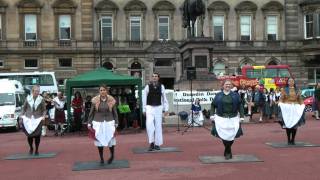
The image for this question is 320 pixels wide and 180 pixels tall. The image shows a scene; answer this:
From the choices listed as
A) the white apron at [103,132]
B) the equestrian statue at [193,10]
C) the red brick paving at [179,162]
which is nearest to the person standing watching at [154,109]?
the red brick paving at [179,162]

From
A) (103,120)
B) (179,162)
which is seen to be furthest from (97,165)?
(179,162)

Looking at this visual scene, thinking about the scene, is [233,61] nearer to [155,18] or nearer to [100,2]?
[155,18]

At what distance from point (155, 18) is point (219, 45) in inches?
253

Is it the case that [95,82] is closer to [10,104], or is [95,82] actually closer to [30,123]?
[10,104]

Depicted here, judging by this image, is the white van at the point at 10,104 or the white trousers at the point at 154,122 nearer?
the white trousers at the point at 154,122

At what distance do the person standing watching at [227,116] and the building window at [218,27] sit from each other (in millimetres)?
42232

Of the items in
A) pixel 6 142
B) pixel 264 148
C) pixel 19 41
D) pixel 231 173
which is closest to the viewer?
pixel 231 173

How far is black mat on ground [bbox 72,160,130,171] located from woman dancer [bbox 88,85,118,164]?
202mm

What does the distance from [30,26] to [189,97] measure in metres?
28.6

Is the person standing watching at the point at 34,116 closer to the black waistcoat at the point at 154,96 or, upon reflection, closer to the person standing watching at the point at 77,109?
the black waistcoat at the point at 154,96

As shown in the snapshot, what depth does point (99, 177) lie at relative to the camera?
12.3 meters

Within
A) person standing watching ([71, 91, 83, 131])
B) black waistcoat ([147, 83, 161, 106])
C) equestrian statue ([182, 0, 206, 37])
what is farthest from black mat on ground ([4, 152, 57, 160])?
equestrian statue ([182, 0, 206, 37])

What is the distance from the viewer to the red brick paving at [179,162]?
12.2m

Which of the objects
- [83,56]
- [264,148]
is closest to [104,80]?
[264,148]
